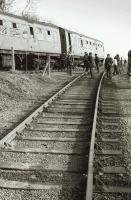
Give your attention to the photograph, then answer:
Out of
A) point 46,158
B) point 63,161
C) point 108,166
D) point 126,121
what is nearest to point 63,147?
point 46,158

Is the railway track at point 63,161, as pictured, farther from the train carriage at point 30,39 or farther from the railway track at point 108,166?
the train carriage at point 30,39

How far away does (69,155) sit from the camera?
630cm

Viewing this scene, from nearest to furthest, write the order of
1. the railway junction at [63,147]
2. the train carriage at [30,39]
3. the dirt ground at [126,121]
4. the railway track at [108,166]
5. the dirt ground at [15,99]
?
the railway track at [108,166] < the railway junction at [63,147] < the dirt ground at [126,121] < the dirt ground at [15,99] < the train carriage at [30,39]

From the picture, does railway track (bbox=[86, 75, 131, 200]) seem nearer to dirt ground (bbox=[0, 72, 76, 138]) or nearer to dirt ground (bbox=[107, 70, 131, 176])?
dirt ground (bbox=[107, 70, 131, 176])

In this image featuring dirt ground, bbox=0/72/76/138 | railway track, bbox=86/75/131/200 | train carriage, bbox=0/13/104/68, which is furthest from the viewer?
train carriage, bbox=0/13/104/68

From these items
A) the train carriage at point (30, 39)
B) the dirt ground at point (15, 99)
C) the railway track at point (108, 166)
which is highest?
the train carriage at point (30, 39)

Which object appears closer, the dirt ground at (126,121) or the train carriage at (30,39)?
the dirt ground at (126,121)

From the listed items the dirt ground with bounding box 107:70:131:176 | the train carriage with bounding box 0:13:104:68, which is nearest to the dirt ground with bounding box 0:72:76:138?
the dirt ground with bounding box 107:70:131:176

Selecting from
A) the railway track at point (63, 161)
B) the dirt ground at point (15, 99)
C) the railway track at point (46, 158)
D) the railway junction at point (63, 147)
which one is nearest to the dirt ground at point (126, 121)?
the railway junction at point (63, 147)

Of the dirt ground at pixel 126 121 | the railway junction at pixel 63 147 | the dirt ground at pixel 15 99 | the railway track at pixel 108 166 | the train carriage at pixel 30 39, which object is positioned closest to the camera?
the railway track at pixel 108 166

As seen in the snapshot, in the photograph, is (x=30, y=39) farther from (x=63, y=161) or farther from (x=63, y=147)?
(x=63, y=161)

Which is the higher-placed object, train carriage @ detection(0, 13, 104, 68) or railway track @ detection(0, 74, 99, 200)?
train carriage @ detection(0, 13, 104, 68)

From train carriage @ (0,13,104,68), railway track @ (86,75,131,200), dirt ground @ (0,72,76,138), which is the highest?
train carriage @ (0,13,104,68)

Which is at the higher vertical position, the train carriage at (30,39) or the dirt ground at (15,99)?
the train carriage at (30,39)
